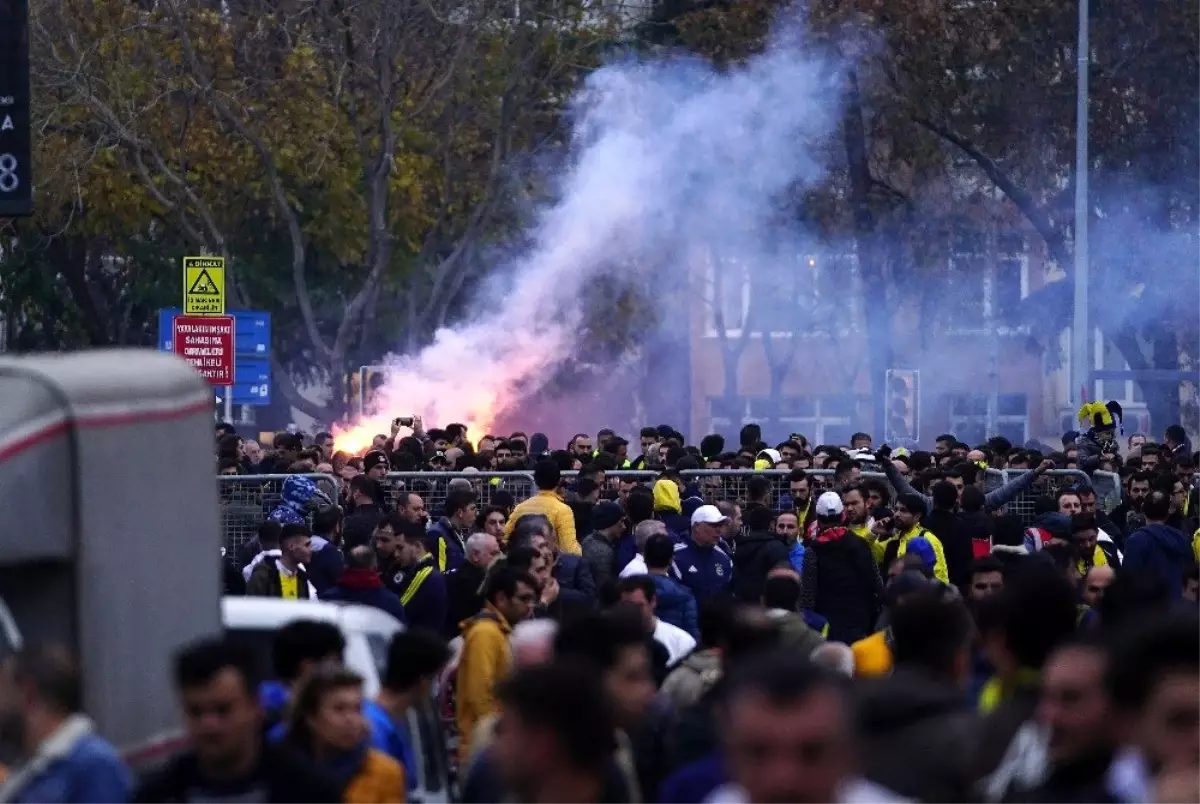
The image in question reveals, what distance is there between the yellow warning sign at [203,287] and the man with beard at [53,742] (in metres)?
12.9

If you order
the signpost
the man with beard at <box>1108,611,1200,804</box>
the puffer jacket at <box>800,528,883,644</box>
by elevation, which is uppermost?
the signpost

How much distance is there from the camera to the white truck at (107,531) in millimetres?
7461

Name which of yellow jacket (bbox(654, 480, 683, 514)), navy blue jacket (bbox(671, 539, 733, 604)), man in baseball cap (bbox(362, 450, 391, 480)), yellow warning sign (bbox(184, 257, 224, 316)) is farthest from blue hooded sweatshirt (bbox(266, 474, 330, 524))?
navy blue jacket (bbox(671, 539, 733, 604))

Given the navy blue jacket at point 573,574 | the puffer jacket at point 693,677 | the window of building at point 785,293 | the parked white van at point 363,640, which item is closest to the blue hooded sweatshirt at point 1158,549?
the navy blue jacket at point 573,574

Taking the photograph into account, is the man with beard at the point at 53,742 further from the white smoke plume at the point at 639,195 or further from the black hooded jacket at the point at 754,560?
the white smoke plume at the point at 639,195

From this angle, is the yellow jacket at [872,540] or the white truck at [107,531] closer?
the white truck at [107,531]

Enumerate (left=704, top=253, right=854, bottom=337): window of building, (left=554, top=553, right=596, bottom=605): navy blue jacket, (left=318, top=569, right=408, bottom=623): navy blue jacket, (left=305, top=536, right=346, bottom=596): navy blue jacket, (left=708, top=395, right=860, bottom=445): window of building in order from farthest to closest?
1. (left=708, top=395, right=860, bottom=445): window of building
2. (left=704, top=253, right=854, bottom=337): window of building
3. (left=554, top=553, right=596, bottom=605): navy blue jacket
4. (left=305, top=536, right=346, bottom=596): navy blue jacket
5. (left=318, top=569, right=408, bottom=623): navy blue jacket

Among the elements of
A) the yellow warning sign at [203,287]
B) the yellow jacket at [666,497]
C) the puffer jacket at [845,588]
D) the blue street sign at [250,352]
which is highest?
the yellow warning sign at [203,287]

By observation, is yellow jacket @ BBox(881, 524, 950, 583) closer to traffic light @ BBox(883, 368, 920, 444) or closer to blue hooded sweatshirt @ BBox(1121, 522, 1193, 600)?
blue hooded sweatshirt @ BBox(1121, 522, 1193, 600)

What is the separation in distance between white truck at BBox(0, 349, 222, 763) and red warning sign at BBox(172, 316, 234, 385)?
35.4ft

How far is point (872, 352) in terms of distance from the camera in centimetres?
3569

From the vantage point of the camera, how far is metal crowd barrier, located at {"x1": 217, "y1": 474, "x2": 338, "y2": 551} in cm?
1697

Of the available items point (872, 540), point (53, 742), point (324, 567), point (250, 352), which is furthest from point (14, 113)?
point (250, 352)

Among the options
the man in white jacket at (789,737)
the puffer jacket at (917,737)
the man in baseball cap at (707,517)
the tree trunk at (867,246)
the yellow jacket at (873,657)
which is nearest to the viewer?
the man in white jacket at (789,737)
